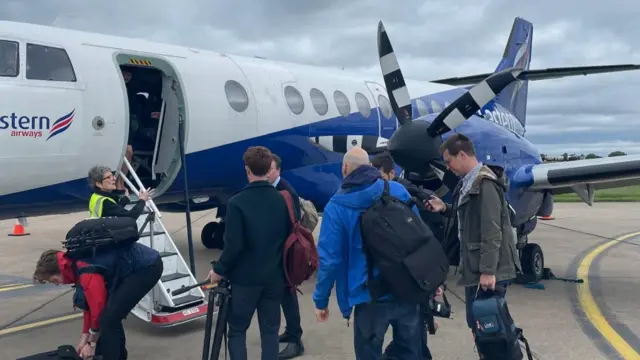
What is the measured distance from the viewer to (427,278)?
139 inches

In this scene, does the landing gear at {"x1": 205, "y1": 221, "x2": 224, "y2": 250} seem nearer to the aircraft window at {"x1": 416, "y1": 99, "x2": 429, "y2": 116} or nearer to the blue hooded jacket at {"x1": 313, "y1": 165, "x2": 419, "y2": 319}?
the aircraft window at {"x1": 416, "y1": 99, "x2": 429, "y2": 116}

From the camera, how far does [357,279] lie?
3.68 m

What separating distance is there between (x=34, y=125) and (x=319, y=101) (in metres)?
5.04

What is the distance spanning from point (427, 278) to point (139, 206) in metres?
2.84

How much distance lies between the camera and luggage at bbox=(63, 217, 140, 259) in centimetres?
422

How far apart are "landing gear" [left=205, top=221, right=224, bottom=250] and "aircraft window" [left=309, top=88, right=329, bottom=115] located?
12.5 feet

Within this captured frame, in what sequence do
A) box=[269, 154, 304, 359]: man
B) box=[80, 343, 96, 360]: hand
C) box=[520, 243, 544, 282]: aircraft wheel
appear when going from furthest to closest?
box=[520, 243, 544, 282]: aircraft wheel < box=[269, 154, 304, 359]: man < box=[80, 343, 96, 360]: hand

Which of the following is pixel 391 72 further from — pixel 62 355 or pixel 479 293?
pixel 62 355

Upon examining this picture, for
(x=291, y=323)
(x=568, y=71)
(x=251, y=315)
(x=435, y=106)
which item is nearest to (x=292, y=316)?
(x=291, y=323)

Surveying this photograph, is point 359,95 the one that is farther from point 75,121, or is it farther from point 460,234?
point 460,234

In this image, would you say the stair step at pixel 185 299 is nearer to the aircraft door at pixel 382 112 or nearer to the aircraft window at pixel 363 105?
the aircraft window at pixel 363 105

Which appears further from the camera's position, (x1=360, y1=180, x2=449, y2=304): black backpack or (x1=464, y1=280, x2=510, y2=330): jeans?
(x1=464, y1=280, x2=510, y2=330): jeans

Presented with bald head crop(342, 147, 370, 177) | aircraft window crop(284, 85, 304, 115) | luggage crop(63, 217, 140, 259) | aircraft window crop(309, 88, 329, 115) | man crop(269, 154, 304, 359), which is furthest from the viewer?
aircraft window crop(309, 88, 329, 115)

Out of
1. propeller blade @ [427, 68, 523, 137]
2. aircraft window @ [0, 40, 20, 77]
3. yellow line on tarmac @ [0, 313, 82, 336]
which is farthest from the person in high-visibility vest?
propeller blade @ [427, 68, 523, 137]
